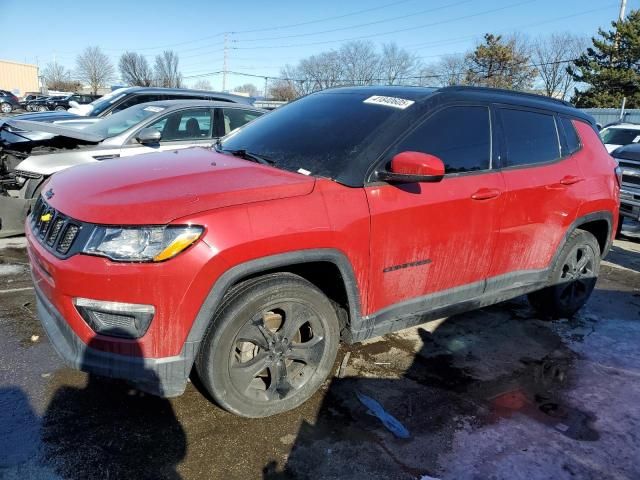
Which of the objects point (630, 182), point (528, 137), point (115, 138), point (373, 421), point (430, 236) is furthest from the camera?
point (630, 182)

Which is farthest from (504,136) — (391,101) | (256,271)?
(256,271)

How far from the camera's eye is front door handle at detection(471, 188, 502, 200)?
325 cm

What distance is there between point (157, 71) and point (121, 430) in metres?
79.8

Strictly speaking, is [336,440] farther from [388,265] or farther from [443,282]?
[443,282]

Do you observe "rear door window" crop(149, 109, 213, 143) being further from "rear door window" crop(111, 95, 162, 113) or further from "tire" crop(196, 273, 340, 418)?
"tire" crop(196, 273, 340, 418)

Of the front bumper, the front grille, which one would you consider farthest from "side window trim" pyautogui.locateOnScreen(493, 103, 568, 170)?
the front grille

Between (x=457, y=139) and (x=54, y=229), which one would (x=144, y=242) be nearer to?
(x=54, y=229)

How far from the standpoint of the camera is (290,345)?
9.07 feet

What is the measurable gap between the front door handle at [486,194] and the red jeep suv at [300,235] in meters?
0.01

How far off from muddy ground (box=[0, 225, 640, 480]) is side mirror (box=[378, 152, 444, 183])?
135 cm

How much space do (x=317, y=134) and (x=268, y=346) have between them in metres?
→ 1.40

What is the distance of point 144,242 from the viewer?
2.26 m

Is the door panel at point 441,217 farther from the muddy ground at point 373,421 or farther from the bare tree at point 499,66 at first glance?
the bare tree at point 499,66

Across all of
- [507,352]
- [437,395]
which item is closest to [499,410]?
[437,395]
